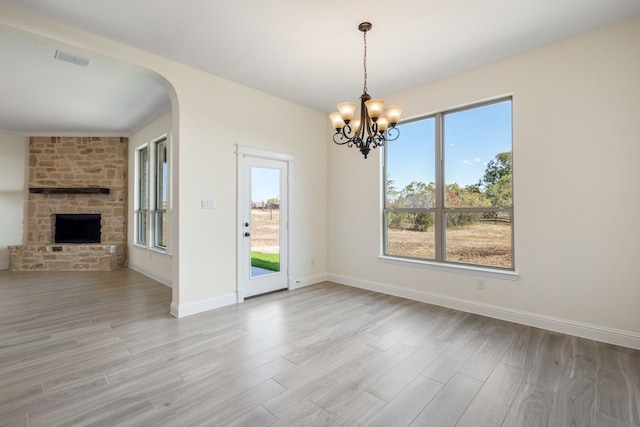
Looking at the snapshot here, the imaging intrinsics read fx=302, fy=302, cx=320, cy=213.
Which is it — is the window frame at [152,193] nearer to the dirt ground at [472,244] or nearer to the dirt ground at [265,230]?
the dirt ground at [265,230]

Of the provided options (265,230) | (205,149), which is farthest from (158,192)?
(265,230)

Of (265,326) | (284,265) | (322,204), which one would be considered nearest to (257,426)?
(265,326)

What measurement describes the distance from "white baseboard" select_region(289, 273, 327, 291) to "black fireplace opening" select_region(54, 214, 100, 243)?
16.4 feet

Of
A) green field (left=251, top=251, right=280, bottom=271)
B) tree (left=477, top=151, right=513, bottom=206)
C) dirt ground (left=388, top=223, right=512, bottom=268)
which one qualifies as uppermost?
tree (left=477, top=151, right=513, bottom=206)

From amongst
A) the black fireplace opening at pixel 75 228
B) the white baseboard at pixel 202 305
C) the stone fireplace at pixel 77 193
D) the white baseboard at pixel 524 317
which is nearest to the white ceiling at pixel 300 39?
the stone fireplace at pixel 77 193

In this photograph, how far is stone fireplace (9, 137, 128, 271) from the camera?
22.0 feet

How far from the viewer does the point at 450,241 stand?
13.2 feet

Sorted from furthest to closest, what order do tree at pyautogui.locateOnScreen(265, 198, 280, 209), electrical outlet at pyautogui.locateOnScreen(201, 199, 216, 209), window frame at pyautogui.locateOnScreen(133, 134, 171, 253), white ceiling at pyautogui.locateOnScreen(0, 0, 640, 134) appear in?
window frame at pyautogui.locateOnScreen(133, 134, 171, 253) → tree at pyautogui.locateOnScreen(265, 198, 280, 209) → electrical outlet at pyautogui.locateOnScreen(201, 199, 216, 209) → white ceiling at pyautogui.locateOnScreen(0, 0, 640, 134)

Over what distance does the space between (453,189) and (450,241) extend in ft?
2.27

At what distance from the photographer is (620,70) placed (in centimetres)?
281

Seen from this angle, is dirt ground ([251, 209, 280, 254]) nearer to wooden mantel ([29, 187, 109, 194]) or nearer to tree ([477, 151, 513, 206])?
tree ([477, 151, 513, 206])

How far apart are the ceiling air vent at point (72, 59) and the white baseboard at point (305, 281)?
3843 millimetres

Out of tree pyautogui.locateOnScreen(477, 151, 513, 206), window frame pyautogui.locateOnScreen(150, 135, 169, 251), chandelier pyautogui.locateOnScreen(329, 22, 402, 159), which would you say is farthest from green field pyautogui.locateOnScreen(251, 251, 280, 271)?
tree pyautogui.locateOnScreen(477, 151, 513, 206)

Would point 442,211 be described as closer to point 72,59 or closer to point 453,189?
point 453,189
